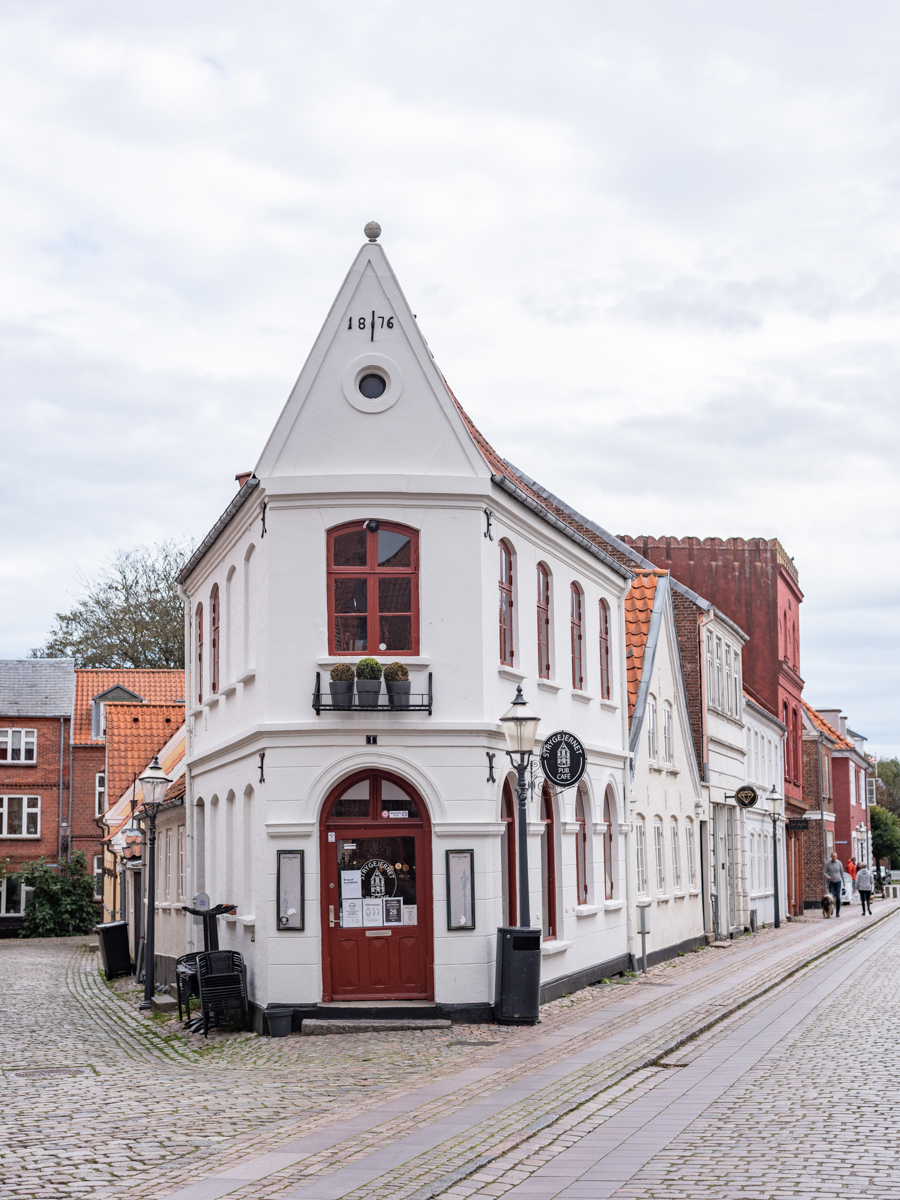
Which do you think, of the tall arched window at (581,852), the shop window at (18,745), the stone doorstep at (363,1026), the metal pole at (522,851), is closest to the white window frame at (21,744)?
the shop window at (18,745)

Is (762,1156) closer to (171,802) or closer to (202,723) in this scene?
(202,723)

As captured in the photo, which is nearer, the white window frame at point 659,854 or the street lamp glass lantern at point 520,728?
the street lamp glass lantern at point 520,728

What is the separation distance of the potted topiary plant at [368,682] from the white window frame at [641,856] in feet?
33.8

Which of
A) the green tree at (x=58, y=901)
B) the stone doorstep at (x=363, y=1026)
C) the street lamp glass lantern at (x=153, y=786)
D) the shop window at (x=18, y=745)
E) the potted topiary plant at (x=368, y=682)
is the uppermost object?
the shop window at (x=18, y=745)

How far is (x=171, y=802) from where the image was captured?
27062 millimetres

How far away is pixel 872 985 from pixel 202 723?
1141 centimetres

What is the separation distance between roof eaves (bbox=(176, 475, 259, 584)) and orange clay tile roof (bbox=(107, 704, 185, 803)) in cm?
1317

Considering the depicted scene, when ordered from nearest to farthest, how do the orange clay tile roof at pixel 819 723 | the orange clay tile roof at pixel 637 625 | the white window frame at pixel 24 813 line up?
1. the orange clay tile roof at pixel 637 625
2. the white window frame at pixel 24 813
3. the orange clay tile roof at pixel 819 723

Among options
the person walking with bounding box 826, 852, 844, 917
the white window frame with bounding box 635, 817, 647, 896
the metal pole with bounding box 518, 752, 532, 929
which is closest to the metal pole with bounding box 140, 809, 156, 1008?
the metal pole with bounding box 518, 752, 532, 929

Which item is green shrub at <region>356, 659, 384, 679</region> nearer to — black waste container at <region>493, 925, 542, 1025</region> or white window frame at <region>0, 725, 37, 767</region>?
black waste container at <region>493, 925, 542, 1025</region>

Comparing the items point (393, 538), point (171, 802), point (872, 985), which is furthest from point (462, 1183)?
point (171, 802)

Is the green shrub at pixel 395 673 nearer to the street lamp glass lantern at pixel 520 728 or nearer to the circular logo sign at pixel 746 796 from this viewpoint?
the street lamp glass lantern at pixel 520 728

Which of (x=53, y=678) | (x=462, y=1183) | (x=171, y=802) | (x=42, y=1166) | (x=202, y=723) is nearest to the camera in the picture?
(x=462, y=1183)

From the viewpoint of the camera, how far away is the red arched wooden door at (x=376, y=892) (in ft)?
58.7
